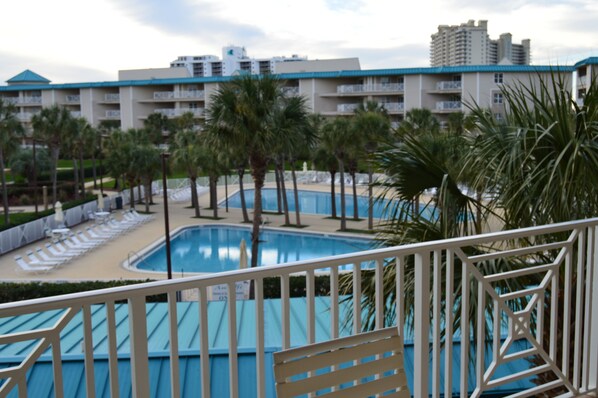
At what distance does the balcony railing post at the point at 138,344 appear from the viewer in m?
1.97

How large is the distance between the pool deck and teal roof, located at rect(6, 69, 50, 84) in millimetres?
36659

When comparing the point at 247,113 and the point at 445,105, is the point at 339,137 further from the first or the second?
the point at 445,105

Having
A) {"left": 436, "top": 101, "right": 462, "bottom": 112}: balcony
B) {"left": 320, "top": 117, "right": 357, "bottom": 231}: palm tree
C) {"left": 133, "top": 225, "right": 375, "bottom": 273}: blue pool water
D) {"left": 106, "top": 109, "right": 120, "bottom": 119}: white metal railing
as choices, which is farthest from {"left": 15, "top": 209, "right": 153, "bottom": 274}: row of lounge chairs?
{"left": 106, "top": 109, "right": 120, "bottom": 119}: white metal railing

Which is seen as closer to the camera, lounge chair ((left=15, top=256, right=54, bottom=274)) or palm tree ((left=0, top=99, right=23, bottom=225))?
lounge chair ((left=15, top=256, right=54, bottom=274))

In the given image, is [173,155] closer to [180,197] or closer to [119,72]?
[180,197]

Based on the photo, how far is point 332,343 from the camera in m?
2.02

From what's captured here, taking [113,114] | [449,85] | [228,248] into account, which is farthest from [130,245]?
[113,114]

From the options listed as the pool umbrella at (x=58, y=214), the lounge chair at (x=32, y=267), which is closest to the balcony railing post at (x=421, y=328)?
the lounge chair at (x=32, y=267)

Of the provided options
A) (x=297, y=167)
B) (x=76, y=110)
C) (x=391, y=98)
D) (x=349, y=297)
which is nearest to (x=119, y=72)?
(x=76, y=110)

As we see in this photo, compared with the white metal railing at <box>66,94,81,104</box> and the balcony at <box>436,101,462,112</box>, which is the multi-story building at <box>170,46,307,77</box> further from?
the balcony at <box>436,101,462,112</box>

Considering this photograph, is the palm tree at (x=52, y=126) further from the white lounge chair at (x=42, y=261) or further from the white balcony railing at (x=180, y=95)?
the white balcony railing at (x=180, y=95)

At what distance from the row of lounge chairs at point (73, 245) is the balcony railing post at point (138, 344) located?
1833 centimetres

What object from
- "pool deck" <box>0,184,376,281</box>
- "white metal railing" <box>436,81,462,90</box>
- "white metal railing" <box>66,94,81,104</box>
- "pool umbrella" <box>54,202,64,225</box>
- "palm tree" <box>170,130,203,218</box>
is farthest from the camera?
"white metal railing" <box>66,94,81,104</box>

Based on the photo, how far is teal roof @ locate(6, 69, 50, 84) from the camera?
6525cm
